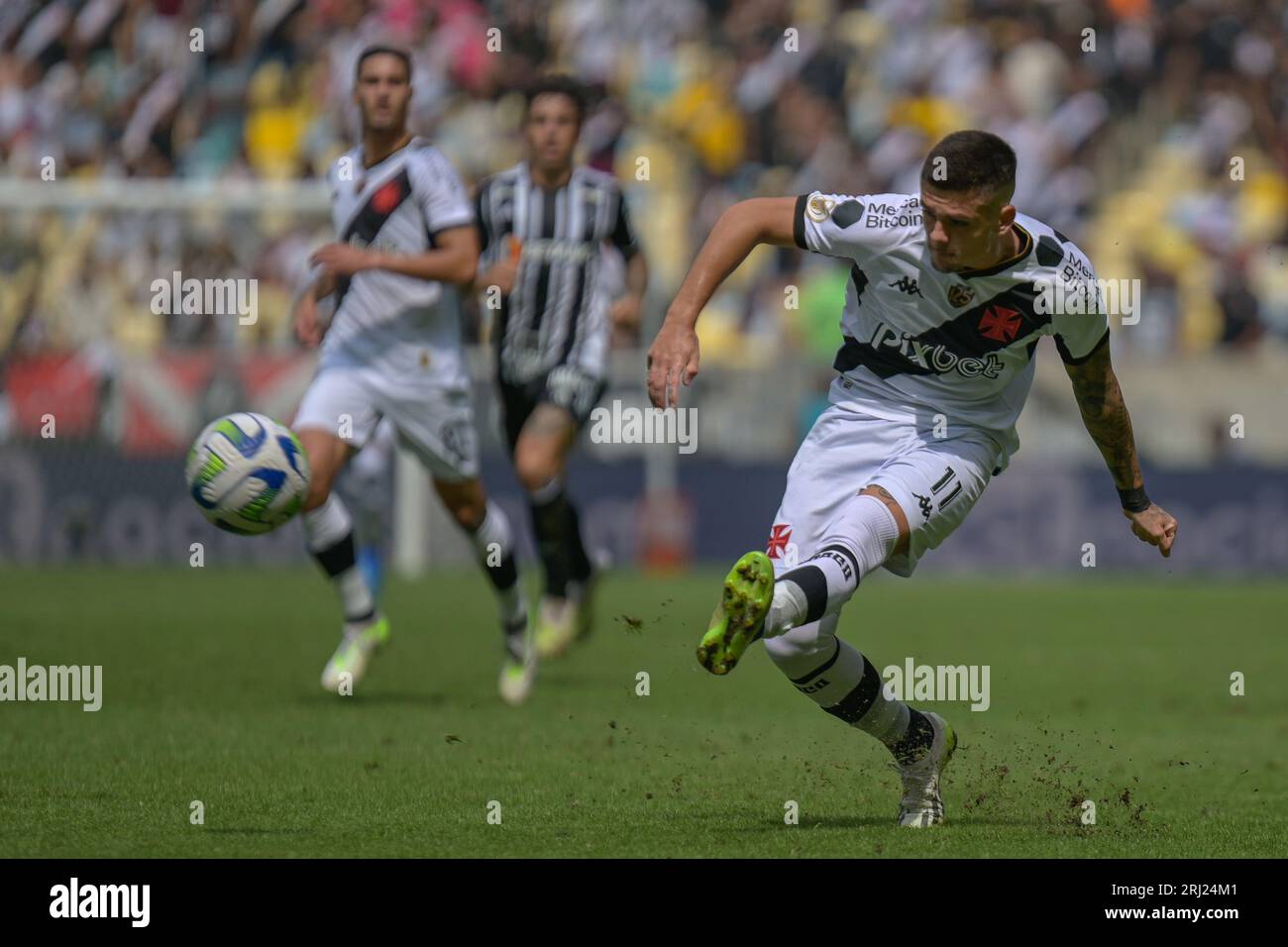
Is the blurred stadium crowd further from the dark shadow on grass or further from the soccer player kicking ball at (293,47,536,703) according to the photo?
the dark shadow on grass

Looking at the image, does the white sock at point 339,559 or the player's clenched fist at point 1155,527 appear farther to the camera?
the white sock at point 339,559

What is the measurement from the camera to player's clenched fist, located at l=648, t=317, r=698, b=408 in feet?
18.6

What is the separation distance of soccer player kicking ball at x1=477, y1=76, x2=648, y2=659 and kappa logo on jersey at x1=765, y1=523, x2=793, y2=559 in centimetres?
481

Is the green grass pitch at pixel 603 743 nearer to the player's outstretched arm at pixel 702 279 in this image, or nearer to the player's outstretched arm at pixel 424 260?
the player's outstretched arm at pixel 702 279

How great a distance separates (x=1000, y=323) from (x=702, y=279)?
973 mm

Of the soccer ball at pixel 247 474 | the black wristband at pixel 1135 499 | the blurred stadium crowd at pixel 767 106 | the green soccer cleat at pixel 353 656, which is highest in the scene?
the blurred stadium crowd at pixel 767 106

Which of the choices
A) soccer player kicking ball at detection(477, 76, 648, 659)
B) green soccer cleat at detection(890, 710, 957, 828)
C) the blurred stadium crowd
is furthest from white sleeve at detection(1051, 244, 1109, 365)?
the blurred stadium crowd

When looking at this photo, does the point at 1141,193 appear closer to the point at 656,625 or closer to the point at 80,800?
the point at 656,625

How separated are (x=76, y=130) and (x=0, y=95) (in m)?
1.25

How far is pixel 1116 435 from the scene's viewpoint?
256 inches

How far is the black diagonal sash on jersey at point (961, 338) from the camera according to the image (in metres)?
6.26

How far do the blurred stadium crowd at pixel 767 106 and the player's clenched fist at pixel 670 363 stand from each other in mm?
14817

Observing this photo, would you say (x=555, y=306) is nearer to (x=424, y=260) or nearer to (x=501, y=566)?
(x=501, y=566)

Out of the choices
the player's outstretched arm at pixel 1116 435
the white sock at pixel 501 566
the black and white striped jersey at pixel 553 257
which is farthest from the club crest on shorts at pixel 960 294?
the black and white striped jersey at pixel 553 257
